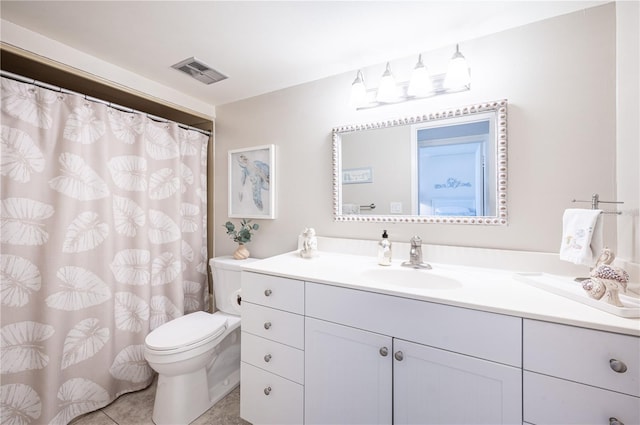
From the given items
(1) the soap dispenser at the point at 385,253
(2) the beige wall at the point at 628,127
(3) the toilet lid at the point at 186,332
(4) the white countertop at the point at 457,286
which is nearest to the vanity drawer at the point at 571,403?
(4) the white countertop at the point at 457,286

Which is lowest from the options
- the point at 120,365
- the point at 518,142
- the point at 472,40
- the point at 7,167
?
the point at 120,365

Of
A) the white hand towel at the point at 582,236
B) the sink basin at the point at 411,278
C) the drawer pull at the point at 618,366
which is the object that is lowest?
the drawer pull at the point at 618,366

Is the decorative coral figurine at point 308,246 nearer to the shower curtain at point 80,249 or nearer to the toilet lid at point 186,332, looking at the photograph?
the toilet lid at point 186,332

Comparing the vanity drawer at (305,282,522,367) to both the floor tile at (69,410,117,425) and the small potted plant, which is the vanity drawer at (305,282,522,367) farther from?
the floor tile at (69,410,117,425)

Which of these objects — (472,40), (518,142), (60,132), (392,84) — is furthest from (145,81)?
(518,142)

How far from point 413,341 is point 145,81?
89.2 inches

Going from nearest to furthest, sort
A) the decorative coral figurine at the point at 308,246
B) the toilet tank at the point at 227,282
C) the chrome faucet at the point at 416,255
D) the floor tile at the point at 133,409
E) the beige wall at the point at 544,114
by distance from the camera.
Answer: the beige wall at the point at 544,114 → the chrome faucet at the point at 416,255 → the floor tile at the point at 133,409 → the decorative coral figurine at the point at 308,246 → the toilet tank at the point at 227,282

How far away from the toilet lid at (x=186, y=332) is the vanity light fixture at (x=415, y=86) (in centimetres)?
160

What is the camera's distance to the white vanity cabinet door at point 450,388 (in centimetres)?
82

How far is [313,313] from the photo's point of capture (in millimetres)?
1148

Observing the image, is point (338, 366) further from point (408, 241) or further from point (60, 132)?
point (60, 132)

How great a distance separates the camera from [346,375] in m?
1.09

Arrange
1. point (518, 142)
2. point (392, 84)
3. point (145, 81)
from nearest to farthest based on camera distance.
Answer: point (518, 142) → point (392, 84) → point (145, 81)

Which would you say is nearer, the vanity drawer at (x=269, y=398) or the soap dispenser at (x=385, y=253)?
the vanity drawer at (x=269, y=398)
